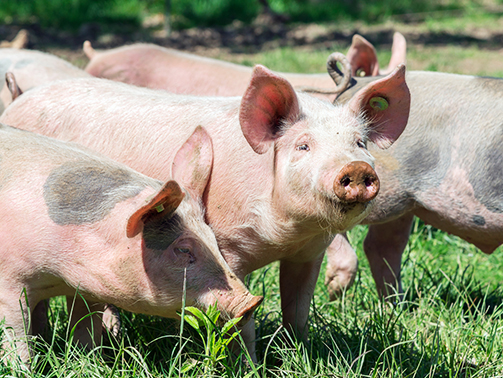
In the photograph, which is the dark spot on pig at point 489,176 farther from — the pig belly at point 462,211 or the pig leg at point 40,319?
the pig leg at point 40,319

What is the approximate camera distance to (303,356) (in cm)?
293

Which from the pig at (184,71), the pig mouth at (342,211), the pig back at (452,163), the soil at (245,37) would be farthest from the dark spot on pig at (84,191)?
the soil at (245,37)

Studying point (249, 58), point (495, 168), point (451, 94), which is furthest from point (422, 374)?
point (249, 58)

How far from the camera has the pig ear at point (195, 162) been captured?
112 inches

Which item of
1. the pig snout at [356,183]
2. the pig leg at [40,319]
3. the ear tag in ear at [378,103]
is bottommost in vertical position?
the pig leg at [40,319]

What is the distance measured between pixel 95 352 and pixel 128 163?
890 mm

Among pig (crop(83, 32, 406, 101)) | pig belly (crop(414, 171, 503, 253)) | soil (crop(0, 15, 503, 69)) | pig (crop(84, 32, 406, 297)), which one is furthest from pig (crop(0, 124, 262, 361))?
soil (crop(0, 15, 503, 69))

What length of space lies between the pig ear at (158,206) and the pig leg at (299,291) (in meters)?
0.91

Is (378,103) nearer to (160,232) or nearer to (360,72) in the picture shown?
(160,232)

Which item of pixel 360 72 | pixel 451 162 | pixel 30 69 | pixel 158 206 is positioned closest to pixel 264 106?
pixel 158 206

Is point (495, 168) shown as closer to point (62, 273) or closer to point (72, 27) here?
point (62, 273)

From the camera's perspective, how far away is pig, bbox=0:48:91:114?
4691 millimetres

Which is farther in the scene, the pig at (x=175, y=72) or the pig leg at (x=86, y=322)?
the pig at (x=175, y=72)

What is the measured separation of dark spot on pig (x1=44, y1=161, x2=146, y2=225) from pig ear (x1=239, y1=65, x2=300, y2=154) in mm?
502
